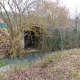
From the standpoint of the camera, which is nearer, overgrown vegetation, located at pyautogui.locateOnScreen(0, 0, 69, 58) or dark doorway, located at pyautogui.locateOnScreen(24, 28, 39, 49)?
overgrown vegetation, located at pyautogui.locateOnScreen(0, 0, 69, 58)

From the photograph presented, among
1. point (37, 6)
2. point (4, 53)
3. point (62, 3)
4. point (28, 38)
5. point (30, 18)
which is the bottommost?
point (4, 53)

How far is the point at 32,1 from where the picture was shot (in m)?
13.9

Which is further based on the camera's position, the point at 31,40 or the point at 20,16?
the point at 31,40

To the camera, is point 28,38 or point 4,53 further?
point 28,38

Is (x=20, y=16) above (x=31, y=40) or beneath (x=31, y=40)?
above

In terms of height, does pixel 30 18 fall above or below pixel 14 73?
above

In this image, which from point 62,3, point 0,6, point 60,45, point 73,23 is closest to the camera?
point 0,6

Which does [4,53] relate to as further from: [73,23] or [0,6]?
[73,23]

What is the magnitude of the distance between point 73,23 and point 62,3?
542 cm

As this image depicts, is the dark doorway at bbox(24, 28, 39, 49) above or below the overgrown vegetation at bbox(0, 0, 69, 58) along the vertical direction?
below

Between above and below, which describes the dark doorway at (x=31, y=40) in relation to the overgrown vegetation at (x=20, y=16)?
below

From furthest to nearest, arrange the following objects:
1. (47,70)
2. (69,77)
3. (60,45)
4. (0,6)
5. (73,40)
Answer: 1. (73,40)
2. (60,45)
3. (0,6)
4. (47,70)
5. (69,77)

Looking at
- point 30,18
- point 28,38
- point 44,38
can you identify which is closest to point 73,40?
point 44,38

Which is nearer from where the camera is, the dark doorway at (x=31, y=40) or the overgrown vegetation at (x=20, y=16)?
the overgrown vegetation at (x=20, y=16)
